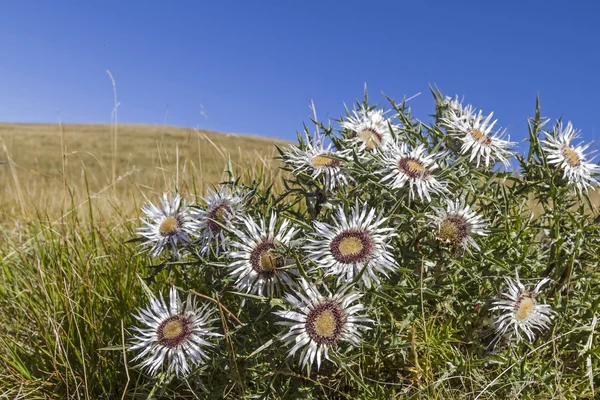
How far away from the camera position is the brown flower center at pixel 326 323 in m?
1.66

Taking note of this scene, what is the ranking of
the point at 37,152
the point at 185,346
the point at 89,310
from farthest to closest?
1. the point at 37,152
2. the point at 89,310
3. the point at 185,346

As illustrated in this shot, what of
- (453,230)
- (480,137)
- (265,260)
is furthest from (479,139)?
(265,260)

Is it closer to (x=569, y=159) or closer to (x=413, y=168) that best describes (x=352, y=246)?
(x=413, y=168)

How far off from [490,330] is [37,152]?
83.3 feet

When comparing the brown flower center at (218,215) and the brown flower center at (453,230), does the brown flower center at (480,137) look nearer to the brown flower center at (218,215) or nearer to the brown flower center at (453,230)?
the brown flower center at (453,230)

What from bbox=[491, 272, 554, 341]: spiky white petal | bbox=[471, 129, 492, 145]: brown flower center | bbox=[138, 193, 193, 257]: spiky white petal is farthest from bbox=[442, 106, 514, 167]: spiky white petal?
bbox=[138, 193, 193, 257]: spiky white petal

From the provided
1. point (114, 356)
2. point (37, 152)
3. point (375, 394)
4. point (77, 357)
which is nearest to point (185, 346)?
point (375, 394)

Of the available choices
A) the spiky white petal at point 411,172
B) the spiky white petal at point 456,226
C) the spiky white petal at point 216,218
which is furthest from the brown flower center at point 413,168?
the spiky white petal at point 216,218

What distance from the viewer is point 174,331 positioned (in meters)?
1.92

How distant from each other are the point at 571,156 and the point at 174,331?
171cm

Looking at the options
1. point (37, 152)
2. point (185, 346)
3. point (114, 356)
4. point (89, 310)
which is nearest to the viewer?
point (185, 346)

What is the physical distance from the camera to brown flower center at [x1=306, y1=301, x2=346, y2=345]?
1.66 meters

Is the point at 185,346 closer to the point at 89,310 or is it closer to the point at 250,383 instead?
the point at 250,383

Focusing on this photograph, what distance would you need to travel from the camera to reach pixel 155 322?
201 cm
